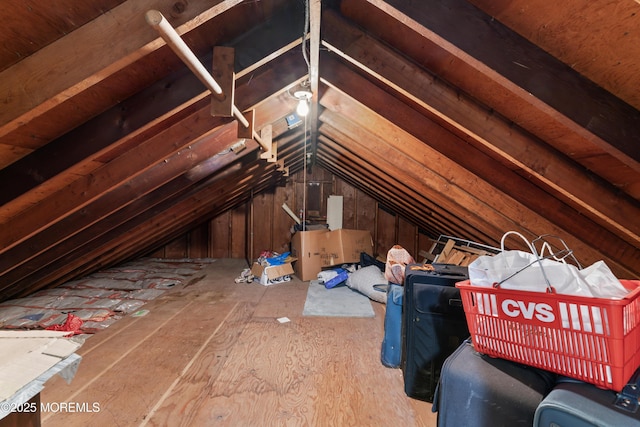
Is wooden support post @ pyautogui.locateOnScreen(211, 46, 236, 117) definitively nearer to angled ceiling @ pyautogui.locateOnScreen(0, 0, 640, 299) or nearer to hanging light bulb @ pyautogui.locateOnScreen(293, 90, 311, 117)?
angled ceiling @ pyautogui.locateOnScreen(0, 0, 640, 299)

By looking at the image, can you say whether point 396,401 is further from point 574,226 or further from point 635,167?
point 635,167

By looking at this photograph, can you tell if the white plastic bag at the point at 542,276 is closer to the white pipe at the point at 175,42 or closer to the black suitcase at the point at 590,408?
the black suitcase at the point at 590,408

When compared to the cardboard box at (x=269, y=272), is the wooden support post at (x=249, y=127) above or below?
above

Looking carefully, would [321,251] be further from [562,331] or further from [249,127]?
[562,331]

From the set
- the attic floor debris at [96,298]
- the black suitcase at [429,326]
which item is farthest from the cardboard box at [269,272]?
the black suitcase at [429,326]

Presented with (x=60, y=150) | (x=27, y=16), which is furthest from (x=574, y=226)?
(x=60, y=150)

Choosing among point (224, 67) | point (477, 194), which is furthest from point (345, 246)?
point (224, 67)

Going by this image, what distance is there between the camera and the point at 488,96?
1379 mm

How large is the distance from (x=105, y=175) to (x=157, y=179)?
0.55 meters

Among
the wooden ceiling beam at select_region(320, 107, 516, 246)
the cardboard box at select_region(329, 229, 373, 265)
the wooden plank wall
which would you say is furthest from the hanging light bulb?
the wooden plank wall

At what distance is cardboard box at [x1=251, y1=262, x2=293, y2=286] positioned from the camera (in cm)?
432

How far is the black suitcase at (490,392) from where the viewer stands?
0.90 metres

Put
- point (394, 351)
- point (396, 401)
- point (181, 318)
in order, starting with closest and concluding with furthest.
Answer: point (396, 401)
point (394, 351)
point (181, 318)

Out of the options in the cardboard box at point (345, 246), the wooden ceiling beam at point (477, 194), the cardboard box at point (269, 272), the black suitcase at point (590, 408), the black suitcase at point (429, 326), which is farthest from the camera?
the cardboard box at point (345, 246)
